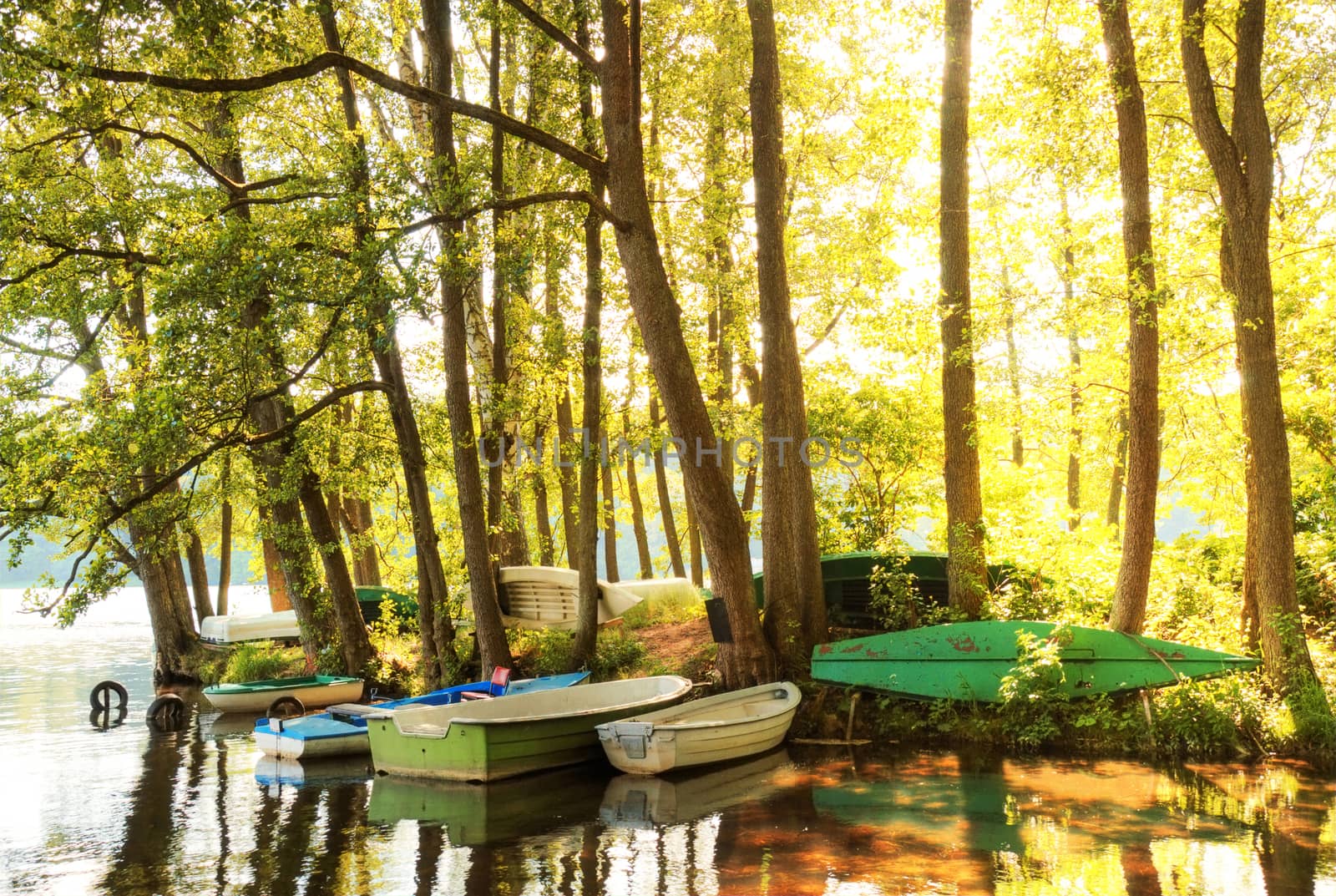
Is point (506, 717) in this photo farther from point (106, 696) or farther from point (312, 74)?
point (106, 696)

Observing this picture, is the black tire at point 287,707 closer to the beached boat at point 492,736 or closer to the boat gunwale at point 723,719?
the beached boat at point 492,736

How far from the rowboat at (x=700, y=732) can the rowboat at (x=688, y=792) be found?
0.51ft

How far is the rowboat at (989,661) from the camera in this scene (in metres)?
10.9

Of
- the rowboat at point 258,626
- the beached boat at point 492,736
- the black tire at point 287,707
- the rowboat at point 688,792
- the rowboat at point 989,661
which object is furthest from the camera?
the rowboat at point 258,626

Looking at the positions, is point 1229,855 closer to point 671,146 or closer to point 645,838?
point 645,838

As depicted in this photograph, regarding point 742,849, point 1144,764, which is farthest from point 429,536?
point 1144,764

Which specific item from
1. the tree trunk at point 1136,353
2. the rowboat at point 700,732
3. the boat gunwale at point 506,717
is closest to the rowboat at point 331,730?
the boat gunwale at point 506,717

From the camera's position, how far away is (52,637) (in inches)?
1672

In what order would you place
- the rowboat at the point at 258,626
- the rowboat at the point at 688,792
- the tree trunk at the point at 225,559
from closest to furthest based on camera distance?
the rowboat at the point at 688,792 → the rowboat at the point at 258,626 → the tree trunk at the point at 225,559

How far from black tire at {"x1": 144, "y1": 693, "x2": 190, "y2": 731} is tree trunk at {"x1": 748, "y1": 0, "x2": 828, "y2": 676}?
33.7 feet

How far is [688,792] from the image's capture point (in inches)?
414

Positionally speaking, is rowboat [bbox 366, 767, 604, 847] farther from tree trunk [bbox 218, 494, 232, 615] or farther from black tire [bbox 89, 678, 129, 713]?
tree trunk [bbox 218, 494, 232, 615]

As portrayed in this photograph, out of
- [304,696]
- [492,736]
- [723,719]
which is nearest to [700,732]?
[723,719]

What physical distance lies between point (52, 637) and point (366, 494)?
33.9 metres
